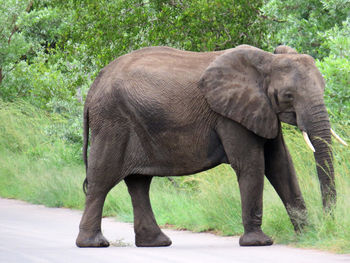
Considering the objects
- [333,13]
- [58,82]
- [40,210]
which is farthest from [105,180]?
[58,82]

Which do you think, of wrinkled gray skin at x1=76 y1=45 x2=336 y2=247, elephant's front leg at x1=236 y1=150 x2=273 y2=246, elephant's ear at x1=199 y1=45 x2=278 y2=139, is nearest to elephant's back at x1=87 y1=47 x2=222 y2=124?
wrinkled gray skin at x1=76 y1=45 x2=336 y2=247

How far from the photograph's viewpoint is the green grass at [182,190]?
10.5 metres

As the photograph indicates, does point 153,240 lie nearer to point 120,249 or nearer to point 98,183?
point 120,249

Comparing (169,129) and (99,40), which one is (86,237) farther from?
(99,40)

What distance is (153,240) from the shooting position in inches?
434

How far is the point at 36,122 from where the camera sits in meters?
21.6

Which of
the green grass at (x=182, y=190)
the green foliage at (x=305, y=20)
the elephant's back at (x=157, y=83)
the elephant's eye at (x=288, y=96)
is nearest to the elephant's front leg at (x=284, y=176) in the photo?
the green grass at (x=182, y=190)

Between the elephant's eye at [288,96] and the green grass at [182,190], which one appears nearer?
the elephant's eye at [288,96]

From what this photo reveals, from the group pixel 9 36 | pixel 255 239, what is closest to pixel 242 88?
pixel 255 239

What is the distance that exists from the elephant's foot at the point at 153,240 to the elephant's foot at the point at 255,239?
998 millimetres

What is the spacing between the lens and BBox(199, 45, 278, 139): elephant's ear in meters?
10.3

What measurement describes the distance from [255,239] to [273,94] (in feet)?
5.26

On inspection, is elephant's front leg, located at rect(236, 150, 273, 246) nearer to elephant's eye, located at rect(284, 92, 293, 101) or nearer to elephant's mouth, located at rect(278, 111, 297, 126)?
elephant's mouth, located at rect(278, 111, 297, 126)

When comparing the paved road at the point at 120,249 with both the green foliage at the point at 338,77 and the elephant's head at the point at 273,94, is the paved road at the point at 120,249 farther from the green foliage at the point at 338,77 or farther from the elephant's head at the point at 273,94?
the green foliage at the point at 338,77
